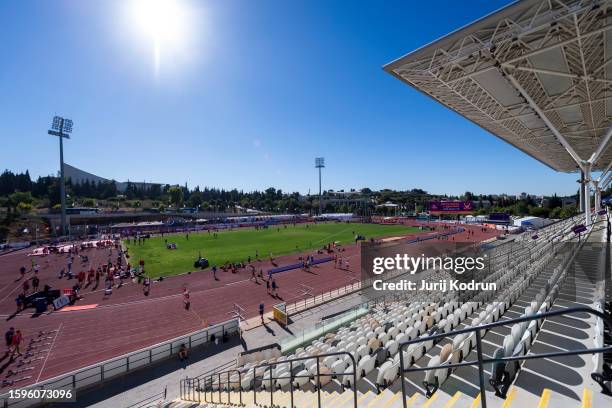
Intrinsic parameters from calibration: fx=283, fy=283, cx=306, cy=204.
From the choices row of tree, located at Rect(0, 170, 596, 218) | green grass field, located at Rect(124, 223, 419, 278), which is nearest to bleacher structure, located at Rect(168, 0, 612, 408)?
green grass field, located at Rect(124, 223, 419, 278)

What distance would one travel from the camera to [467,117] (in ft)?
63.2

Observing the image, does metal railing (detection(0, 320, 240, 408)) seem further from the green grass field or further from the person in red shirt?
the green grass field

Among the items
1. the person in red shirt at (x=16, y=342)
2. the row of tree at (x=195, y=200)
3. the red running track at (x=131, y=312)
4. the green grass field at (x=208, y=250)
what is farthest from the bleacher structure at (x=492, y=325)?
the row of tree at (x=195, y=200)

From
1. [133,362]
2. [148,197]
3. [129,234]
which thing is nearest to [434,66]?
[133,362]

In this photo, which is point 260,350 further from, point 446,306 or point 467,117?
point 467,117

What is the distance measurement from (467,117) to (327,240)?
3102cm

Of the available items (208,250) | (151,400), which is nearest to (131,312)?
(151,400)

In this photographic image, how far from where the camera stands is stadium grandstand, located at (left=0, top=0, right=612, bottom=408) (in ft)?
13.7

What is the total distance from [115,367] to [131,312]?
779 cm

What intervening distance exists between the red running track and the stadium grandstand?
158 millimetres

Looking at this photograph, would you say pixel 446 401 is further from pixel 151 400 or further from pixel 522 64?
pixel 522 64

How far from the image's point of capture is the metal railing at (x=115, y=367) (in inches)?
384

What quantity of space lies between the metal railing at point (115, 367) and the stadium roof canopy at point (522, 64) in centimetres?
1534

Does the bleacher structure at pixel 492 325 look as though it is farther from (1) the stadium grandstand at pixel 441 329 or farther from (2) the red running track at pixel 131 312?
(2) the red running track at pixel 131 312
